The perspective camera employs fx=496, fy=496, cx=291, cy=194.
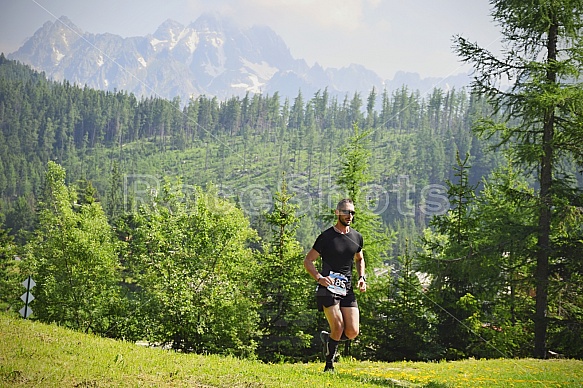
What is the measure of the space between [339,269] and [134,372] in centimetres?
379

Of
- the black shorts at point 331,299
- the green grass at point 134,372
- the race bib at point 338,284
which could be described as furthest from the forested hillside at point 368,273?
the race bib at point 338,284

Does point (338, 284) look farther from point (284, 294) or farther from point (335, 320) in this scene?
point (284, 294)

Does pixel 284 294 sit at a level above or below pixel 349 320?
below

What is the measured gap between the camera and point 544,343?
1839cm

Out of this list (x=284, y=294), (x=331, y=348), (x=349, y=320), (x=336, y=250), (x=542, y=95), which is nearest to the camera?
(x=336, y=250)

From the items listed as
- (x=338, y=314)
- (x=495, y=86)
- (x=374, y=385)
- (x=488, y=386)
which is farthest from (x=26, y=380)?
(x=495, y=86)

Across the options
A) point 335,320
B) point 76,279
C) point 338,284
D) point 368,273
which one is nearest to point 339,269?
point 338,284

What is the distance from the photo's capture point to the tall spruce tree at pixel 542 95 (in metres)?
17.7

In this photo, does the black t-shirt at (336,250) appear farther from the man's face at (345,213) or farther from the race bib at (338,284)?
the man's face at (345,213)

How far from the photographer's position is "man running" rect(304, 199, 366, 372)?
883 centimetres

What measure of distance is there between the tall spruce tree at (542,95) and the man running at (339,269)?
1160 centimetres

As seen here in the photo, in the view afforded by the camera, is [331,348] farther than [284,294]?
No

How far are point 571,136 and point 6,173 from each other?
192m

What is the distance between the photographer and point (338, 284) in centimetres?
890
